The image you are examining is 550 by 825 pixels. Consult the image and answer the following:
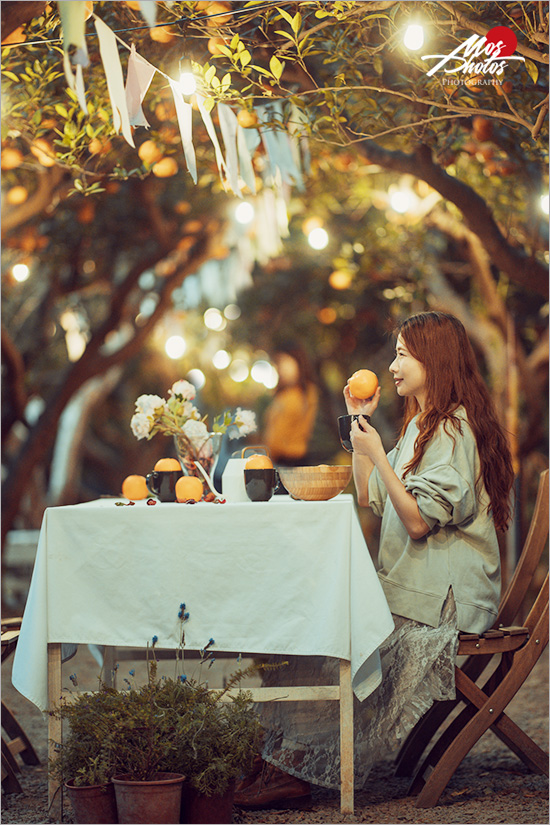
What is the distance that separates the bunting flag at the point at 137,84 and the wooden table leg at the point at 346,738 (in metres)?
1.92

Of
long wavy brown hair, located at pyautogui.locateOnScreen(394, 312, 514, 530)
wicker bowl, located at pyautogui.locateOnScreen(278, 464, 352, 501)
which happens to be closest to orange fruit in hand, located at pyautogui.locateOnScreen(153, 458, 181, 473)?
wicker bowl, located at pyautogui.locateOnScreen(278, 464, 352, 501)

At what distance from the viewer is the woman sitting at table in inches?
113

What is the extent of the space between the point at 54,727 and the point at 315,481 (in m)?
1.16

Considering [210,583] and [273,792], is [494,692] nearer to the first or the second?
[273,792]

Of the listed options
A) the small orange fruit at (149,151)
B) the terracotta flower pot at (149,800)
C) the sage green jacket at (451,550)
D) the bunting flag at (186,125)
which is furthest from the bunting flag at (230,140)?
the terracotta flower pot at (149,800)

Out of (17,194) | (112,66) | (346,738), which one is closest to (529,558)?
(346,738)

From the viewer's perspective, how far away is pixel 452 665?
283cm

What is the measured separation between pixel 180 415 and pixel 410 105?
1.65 meters

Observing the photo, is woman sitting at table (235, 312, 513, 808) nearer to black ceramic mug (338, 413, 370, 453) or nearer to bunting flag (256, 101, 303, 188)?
black ceramic mug (338, 413, 370, 453)

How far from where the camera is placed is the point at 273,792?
299cm

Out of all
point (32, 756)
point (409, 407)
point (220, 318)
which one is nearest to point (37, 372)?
point (220, 318)

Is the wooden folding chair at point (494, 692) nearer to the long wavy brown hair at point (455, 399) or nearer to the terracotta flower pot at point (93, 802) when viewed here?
the long wavy brown hair at point (455, 399)

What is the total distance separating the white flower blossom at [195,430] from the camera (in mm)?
3271

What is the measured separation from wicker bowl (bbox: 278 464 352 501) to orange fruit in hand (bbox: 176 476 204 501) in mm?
311
